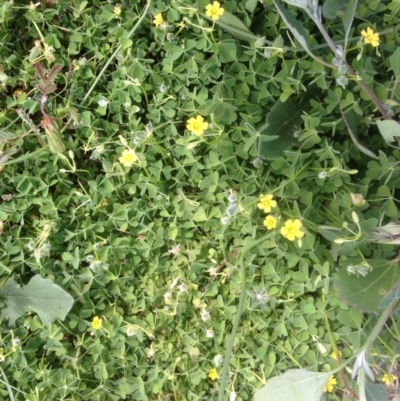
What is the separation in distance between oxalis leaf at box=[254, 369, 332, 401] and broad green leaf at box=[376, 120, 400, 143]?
0.71 metres

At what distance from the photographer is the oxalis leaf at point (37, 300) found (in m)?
1.47

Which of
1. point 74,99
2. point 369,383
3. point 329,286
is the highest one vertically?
point 74,99

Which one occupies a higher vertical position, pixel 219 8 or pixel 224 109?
pixel 219 8

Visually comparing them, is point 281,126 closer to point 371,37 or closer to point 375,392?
point 371,37

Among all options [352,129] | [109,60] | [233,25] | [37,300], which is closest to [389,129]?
[352,129]

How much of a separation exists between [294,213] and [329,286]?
261 mm

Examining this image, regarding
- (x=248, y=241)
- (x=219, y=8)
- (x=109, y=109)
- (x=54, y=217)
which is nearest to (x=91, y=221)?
(x=54, y=217)

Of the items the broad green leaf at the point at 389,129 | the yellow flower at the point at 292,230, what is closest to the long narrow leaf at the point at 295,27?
the broad green leaf at the point at 389,129

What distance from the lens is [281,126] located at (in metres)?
1.44

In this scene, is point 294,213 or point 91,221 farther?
point 91,221

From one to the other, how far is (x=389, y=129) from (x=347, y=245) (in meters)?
0.36

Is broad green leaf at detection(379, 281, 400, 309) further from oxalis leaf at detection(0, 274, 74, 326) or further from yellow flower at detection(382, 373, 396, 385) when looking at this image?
oxalis leaf at detection(0, 274, 74, 326)

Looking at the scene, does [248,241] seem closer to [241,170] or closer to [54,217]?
[241,170]

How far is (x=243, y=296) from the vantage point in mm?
1399
